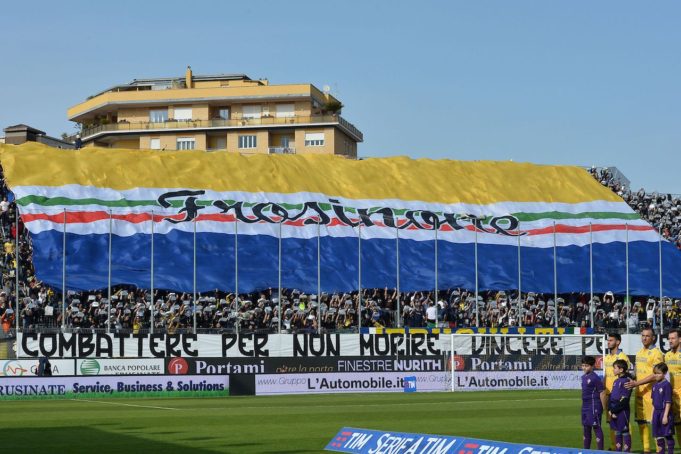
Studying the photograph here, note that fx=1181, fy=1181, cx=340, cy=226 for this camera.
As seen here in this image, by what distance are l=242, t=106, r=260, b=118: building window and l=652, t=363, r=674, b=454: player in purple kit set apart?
332ft

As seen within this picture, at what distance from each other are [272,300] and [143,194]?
1126 cm

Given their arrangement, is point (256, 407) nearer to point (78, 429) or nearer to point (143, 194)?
point (78, 429)

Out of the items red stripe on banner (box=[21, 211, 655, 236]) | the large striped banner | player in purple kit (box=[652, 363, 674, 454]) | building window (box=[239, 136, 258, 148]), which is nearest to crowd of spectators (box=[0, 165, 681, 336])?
the large striped banner

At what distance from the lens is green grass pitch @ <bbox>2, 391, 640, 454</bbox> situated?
21.5 metres

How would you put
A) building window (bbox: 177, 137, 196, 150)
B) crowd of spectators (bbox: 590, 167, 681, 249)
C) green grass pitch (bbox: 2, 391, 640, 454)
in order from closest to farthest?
green grass pitch (bbox: 2, 391, 640, 454)
crowd of spectators (bbox: 590, 167, 681, 249)
building window (bbox: 177, 137, 196, 150)

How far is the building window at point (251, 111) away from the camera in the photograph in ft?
386

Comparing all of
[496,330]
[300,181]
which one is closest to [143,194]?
[300,181]

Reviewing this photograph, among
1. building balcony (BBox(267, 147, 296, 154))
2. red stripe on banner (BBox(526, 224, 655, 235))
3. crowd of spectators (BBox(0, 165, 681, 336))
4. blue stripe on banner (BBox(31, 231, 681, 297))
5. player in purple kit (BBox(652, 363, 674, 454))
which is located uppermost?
→ building balcony (BBox(267, 147, 296, 154))

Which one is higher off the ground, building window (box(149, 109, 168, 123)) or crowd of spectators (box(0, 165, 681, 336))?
building window (box(149, 109, 168, 123))

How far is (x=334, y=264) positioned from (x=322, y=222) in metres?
3.92

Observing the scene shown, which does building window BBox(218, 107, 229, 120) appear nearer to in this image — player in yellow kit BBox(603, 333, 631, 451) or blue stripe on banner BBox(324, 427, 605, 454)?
blue stripe on banner BBox(324, 427, 605, 454)

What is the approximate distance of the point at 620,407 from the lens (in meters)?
18.8

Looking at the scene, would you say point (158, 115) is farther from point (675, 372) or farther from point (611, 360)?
point (675, 372)

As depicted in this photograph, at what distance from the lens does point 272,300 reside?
52812 millimetres
